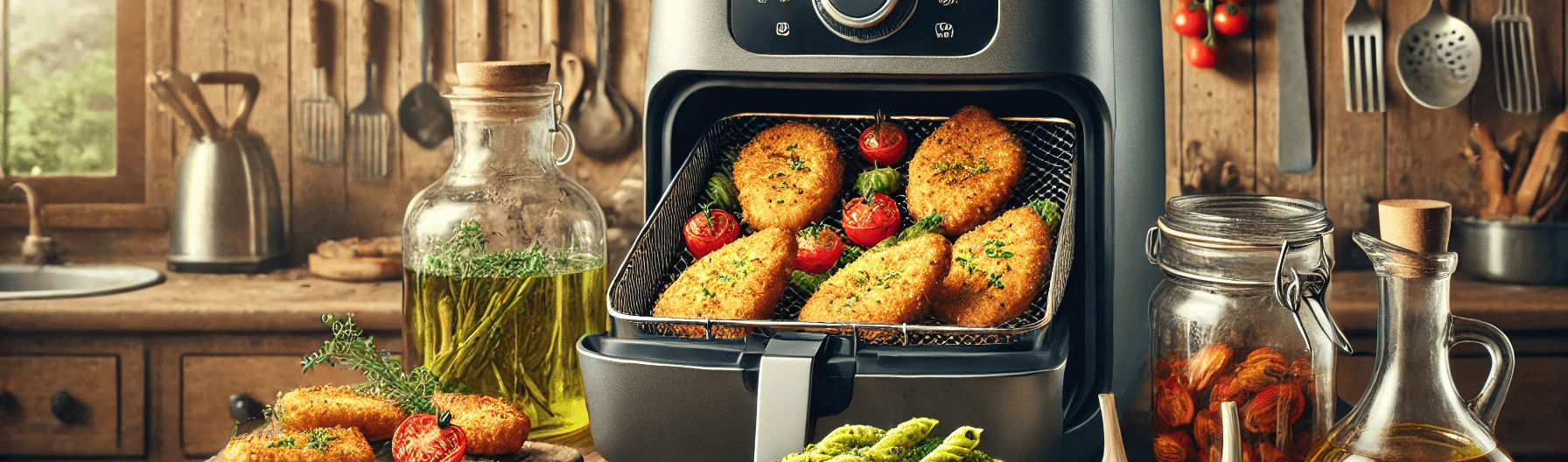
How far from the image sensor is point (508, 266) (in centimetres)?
97

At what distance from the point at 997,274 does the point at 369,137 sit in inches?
77.6

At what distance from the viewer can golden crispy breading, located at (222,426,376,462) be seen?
2.67 feet

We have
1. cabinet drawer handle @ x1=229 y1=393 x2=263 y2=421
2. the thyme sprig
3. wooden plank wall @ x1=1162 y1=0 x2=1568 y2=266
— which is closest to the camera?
the thyme sprig

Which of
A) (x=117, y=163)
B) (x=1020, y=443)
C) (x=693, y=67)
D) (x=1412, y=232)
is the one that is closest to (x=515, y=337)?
(x=693, y=67)

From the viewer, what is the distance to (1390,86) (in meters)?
2.41

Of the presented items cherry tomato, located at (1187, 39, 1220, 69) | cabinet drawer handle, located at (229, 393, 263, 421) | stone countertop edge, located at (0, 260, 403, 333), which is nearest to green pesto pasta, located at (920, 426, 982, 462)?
stone countertop edge, located at (0, 260, 403, 333)

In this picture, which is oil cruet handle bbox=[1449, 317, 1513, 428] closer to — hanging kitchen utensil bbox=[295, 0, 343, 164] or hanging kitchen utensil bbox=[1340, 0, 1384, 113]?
hanging kitchen utensil bbox=[1340, 0, 1384, 113]

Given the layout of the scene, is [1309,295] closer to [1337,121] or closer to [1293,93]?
[1293,93]

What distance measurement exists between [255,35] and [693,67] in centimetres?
194

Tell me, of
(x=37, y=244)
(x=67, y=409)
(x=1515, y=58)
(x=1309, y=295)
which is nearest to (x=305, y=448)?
(x=1309, y=295)

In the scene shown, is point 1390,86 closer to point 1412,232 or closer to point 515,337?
point 1412,232

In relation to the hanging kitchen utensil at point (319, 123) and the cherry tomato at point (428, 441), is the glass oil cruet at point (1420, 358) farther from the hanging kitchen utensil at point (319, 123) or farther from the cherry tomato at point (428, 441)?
the hanging kitchen utensil at point (319, 123)

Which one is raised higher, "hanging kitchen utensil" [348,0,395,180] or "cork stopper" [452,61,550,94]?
"hanging kitchen utensil" [348,0,395,180]

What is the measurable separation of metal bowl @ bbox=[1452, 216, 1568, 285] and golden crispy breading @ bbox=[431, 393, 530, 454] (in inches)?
82.1
